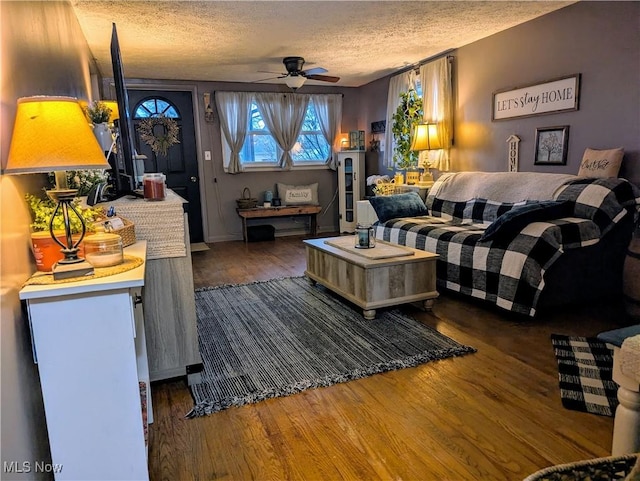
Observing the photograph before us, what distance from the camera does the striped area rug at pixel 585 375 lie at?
6.31 feet

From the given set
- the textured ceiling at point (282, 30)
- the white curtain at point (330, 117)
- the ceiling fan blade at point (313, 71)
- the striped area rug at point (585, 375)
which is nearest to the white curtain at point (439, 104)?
the textured ceiling at point (282, 30)

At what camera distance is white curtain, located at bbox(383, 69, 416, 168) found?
5.38 m

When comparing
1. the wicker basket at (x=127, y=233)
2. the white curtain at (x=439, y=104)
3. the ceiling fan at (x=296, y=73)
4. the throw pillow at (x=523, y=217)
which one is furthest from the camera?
the white curtain at (x=439, y=104)

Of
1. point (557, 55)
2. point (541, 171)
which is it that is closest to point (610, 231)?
point (541, 171)

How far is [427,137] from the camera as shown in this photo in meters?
4.80

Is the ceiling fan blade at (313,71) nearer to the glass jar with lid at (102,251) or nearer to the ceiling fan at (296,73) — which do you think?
the ceiling fan at (296,73)

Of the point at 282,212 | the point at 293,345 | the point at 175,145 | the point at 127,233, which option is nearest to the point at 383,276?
the point at 293,345

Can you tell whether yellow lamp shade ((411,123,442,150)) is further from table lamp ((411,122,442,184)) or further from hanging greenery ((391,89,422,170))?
hanging greenery ((391,89,422,170))

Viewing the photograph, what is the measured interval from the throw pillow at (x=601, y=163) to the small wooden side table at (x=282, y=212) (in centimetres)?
374

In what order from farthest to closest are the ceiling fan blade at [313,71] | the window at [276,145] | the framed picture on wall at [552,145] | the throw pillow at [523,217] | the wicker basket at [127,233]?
the window at [276,145]
the ceiling fan blade at [313,71]
the framed picture on wall at [552,145]
the throw pillow at [523,217]
the wicker basket at [127,233]

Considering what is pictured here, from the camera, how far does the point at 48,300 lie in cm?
123

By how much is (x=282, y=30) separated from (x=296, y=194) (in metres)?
2.98

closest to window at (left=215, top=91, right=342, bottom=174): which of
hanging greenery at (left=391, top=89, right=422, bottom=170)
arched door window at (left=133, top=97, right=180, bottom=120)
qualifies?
arched door window at (left=133, top=97, right=180, bottom=120)

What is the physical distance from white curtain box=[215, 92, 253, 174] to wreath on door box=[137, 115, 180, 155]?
654 millimetres
